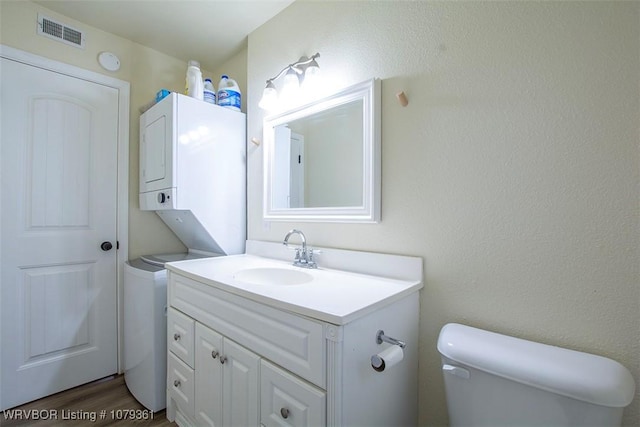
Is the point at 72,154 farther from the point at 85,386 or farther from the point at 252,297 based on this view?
the point at 252,297

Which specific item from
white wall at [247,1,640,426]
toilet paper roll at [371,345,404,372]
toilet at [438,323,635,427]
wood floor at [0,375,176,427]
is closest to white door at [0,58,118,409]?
wood floor at [0,375,176,427]

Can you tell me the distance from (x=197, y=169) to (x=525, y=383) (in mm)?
1785

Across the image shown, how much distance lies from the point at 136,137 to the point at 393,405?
2345 millimetres

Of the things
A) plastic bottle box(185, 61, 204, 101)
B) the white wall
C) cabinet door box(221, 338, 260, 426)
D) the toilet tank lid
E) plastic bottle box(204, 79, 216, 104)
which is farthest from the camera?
plastic bottle box(204, 79, 216, 104)

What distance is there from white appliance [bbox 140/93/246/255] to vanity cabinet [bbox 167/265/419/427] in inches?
19.5

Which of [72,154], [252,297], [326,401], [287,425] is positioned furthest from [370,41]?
[72,154]

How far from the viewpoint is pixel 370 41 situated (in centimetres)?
128

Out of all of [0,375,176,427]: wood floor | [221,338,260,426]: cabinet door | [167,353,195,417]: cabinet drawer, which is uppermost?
[221,338,260,426]: cabinet door

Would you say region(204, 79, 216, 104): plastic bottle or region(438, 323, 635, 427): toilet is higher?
region(204, 79, 216, 104): plastic bottle

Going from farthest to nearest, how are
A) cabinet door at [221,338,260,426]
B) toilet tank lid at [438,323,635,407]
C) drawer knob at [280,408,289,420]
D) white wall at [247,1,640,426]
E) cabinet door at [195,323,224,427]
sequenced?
cabinet door at [195,323,224,427] → cabinet door at [221,338,260,426] → drawer knob at [280,408,289,420] → white wall at [247,1,640,426] → toilet tank lid at [438,323,635,407]

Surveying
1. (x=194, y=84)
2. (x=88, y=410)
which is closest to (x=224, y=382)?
(x=88, y=410)

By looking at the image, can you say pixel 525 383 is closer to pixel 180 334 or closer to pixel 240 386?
pixel 240 386

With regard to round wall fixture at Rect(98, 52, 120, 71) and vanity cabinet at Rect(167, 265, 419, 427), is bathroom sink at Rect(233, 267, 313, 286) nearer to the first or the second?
vanity cabinet at Rect(167, 265, 419, 427)

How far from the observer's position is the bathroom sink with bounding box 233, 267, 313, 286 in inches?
53.6
